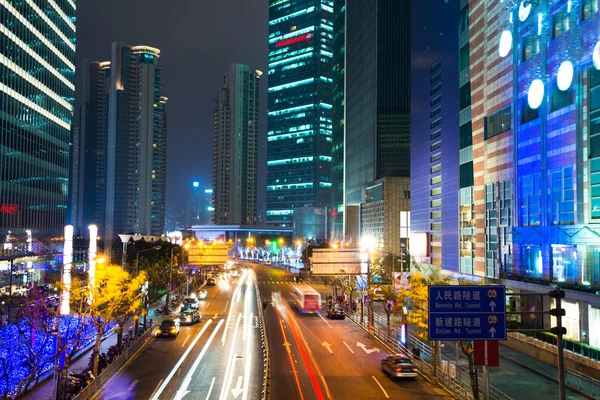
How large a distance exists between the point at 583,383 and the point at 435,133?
5929cm

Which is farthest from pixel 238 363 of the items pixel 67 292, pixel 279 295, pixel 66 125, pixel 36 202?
pixel 66 125

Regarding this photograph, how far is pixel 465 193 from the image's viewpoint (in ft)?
243

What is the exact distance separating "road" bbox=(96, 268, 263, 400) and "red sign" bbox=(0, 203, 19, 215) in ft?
128

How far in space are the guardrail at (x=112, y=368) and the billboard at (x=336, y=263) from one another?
18.9 meters

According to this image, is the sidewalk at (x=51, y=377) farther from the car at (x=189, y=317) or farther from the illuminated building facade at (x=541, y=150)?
the illuminated building facade at (x=541, y=150)

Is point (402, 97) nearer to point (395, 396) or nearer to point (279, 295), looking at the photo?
point (279, 295)

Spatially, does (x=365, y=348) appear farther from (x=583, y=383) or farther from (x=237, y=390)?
(x=237, y=390)

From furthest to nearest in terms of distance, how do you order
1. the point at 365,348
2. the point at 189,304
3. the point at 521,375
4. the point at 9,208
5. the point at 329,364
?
the point at 9,208 < the point at 189,304 < the point at 365,348 < the point at 521,375 < the point at 329,364

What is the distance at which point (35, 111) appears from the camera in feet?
298

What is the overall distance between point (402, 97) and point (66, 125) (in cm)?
7971

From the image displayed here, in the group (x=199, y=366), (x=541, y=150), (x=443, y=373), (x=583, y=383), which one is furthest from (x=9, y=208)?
(x=583, y=383)

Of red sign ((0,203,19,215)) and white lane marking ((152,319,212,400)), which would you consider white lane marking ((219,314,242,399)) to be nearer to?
white lane marking ((152,319,212,400))

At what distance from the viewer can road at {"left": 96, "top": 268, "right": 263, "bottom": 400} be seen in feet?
104

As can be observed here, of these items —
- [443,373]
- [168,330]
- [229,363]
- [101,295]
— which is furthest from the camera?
[168,330]
